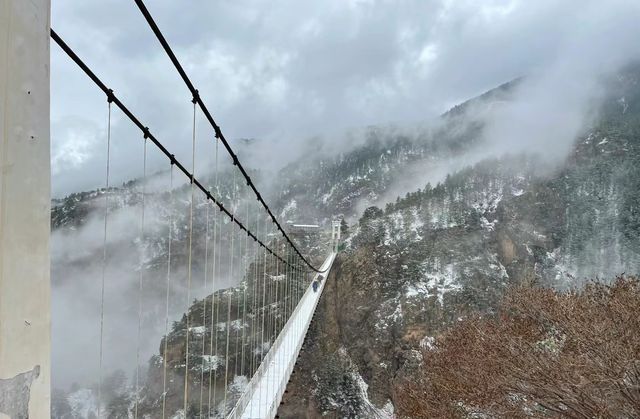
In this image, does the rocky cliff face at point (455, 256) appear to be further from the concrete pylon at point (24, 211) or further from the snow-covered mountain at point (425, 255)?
the concrete pylon at point (24, 211)

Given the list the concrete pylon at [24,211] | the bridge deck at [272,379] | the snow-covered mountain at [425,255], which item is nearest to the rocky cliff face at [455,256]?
the snow-covered mountain at [425,255]

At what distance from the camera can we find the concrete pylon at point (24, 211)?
1.46 m

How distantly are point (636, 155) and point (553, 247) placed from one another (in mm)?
16540

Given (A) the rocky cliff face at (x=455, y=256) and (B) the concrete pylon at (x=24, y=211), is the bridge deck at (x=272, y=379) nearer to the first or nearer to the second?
(B) the concrete pylon at (x=24, y=211)

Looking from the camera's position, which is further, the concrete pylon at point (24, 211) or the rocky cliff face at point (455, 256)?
the rocky cliff face at point (455, 256)

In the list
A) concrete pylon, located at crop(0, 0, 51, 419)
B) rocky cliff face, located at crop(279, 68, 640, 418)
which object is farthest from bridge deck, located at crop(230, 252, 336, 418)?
rocky cliff face, located at crop(279, 68, 640, 418)

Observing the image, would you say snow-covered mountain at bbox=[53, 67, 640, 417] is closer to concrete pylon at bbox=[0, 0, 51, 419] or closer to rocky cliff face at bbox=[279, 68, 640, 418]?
rocky cliff face at bbox=[279, 68, 640, 418]

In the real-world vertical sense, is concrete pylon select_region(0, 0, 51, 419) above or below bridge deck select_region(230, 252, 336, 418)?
above

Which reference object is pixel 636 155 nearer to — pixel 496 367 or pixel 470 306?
pixel 470 306

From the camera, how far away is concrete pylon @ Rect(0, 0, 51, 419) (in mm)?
1456

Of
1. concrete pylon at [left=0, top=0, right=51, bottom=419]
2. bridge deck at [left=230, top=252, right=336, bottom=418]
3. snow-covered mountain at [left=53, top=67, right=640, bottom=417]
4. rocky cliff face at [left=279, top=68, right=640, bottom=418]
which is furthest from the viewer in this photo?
snow-covered mountain at [left=53, top=67, right=640, bottom=417]

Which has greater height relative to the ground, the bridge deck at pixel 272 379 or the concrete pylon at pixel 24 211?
the concrete pylon at pixel 24 211

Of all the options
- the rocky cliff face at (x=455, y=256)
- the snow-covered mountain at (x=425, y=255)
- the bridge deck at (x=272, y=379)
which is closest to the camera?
the bridge deck at (x=272, y=379)

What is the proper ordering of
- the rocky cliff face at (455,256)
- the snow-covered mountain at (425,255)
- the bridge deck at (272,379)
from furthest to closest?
1. the snow-covered mountain at (425,255)
2. the rocky cliff face at (455,256)
3. the bridge deck at (272,379)
